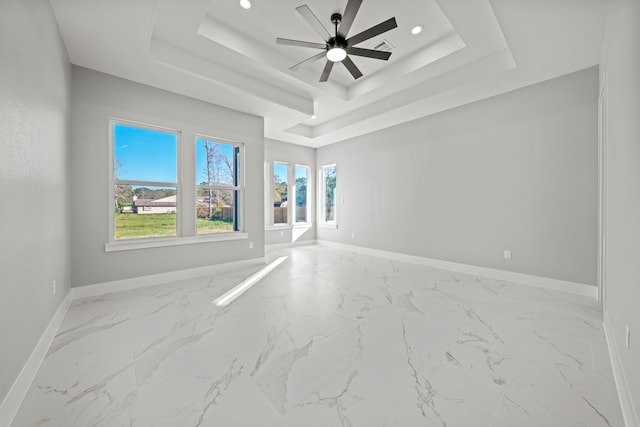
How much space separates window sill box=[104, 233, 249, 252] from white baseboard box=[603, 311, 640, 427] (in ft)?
15.1

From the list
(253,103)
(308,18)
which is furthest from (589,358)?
(253,103)

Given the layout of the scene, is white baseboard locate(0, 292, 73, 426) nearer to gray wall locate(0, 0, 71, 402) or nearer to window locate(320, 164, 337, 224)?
gray wall locate(0, 0, 71, 402)

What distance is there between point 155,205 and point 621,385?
5.02 m

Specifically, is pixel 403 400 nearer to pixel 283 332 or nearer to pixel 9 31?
→ pixel 283 332

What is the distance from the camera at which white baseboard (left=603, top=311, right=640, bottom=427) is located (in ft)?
4.42

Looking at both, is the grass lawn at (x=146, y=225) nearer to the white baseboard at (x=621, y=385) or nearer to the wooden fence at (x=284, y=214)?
the wooden fence at (x=284, y=214)

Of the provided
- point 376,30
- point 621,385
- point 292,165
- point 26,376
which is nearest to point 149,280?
point 26,376

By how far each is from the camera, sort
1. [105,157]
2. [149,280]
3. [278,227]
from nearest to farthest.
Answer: [105,157] < [149,280] < [278,227]

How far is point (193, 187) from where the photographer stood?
418 cm

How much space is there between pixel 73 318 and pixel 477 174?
5.58 meters

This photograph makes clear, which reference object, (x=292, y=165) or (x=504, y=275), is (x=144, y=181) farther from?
(x=504, y=275)

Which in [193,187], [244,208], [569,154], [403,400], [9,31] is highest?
[9,31]

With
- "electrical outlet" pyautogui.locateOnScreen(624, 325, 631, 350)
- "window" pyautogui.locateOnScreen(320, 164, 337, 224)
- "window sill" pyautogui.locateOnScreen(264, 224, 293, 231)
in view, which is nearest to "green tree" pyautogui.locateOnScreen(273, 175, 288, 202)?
"window sill" pyautogui.locateOnScreen(264, 224, 293, 231)

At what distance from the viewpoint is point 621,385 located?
1583 millimetres
